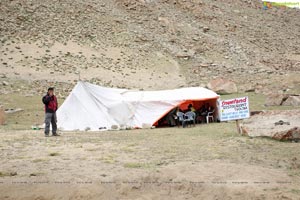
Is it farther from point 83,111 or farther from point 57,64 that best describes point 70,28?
point 83,111

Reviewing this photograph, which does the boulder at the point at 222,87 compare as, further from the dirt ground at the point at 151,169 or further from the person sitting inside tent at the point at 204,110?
the dirt ground at the point at 151,169

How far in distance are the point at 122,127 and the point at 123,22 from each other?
117 feet

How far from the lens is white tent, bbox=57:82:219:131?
62.3 ft

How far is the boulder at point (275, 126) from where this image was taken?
13.0 m

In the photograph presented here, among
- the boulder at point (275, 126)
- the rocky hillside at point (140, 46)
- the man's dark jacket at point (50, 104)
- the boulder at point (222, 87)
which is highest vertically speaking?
the rocky hillside at point (140, 46)

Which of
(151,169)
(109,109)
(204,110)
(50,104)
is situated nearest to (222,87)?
(204,110)

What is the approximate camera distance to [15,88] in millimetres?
34281

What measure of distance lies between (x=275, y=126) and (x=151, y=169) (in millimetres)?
5947

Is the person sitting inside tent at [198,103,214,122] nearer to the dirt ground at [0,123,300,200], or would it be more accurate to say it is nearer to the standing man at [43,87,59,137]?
the dirt ground at [0,123,300,200]

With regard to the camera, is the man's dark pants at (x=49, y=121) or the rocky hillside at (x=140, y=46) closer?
the man's dark pants at (x=49, y=121)

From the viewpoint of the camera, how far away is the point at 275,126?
14.4 meters

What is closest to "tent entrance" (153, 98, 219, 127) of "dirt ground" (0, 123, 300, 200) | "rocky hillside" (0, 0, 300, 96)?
"dirt ground" (0, 123, 300, 200)

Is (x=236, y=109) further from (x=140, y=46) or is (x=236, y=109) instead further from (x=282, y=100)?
(x=140, y=46)

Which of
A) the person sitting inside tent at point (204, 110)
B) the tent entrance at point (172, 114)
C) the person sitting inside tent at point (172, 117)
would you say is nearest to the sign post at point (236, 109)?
the tent entrance at point (172, 114)
